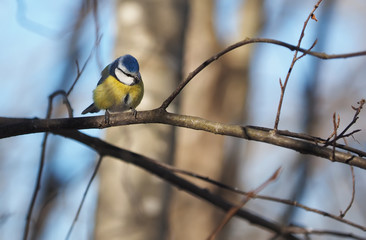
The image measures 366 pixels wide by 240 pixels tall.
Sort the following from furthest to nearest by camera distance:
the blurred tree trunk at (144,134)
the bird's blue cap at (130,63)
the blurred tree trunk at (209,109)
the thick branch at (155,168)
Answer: the blurred tree trunk at (209,109), the blurred tree trunk at (144,134), the bird's blue cap at (130,63), the thick branch at (155,168)

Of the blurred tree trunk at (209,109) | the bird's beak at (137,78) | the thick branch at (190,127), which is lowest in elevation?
the thick branch at (190,127)

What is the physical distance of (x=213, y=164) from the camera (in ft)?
18.9

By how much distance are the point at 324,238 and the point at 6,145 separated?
24.5ft

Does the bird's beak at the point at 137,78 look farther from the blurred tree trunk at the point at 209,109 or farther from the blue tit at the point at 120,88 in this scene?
the blurred tree trunk at the point at 209,109

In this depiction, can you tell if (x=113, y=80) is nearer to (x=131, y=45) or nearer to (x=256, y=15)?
(x=131, y=45)

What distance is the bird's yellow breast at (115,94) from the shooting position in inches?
90.0

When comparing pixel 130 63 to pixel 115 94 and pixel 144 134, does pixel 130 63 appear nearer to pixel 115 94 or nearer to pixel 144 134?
pixel 115 94

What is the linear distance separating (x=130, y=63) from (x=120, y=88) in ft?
0.59

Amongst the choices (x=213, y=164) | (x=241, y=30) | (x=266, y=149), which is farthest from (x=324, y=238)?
(x=241, y=30)

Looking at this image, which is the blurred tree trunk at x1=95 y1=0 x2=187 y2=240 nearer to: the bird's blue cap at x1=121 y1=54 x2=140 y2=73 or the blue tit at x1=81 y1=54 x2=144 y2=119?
the blue tit at x1=81 y1=54 x2=144 y2=119

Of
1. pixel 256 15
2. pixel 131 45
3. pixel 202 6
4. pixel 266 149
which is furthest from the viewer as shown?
pixel 266 149

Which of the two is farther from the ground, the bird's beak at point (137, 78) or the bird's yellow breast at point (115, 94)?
the bird's beak at point (137, 78)

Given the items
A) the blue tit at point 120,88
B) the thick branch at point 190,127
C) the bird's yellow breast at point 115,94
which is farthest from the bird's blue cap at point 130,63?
the thick branch at point 190,127

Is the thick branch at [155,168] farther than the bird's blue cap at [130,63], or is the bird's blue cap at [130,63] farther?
the bird's blue cap at [130,63]
